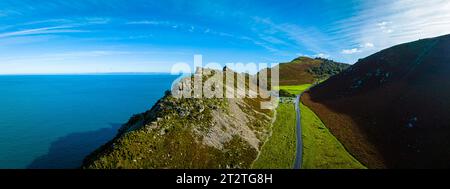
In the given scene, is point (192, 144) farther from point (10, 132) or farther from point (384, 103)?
point (10, 132)

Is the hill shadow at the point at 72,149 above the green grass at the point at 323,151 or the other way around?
the other way around

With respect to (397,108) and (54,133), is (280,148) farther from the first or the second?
(54,133)

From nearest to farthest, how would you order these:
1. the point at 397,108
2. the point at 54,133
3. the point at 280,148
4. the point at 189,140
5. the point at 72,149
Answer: the point at 189,140, the point at 280,148, the point at 397,108, the point at 72,149, the point at 54,133

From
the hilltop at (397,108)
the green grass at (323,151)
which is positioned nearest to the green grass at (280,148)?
the green grass at (323,151)

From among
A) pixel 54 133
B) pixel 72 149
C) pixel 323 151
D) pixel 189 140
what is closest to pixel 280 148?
pixel 323 151

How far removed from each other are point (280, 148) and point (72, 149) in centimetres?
5268

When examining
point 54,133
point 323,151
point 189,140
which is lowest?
point 54,133

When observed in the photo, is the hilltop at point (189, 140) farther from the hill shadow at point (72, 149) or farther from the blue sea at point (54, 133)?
the blue sea at point (54, 133)

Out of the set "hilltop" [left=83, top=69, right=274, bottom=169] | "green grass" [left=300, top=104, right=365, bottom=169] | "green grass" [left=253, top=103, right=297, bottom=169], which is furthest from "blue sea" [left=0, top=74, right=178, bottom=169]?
"green grass" [left=300, top=104, right=365, bottom=169]

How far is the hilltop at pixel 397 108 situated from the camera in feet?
137

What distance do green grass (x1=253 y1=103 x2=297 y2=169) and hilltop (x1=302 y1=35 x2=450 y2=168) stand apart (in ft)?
34.7

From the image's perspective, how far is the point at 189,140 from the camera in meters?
42.6

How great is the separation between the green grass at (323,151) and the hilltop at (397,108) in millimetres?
1955

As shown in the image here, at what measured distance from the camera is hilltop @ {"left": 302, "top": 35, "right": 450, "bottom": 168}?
41.8 meters
